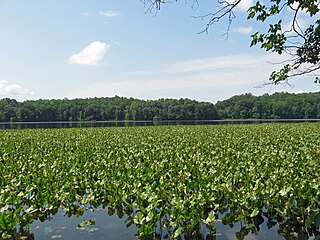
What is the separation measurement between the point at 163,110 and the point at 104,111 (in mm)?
16996

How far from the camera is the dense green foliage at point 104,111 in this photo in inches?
3477

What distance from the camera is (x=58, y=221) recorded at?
6047 millimetres

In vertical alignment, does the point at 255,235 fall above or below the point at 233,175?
below

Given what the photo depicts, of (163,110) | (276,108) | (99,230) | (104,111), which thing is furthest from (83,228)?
(276,108)

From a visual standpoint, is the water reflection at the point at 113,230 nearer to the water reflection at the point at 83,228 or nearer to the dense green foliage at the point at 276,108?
the water reflection at the point at 83,228

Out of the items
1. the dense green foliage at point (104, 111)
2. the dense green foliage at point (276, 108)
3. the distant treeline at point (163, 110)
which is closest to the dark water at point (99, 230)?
the distant treeline at point (163, 110)

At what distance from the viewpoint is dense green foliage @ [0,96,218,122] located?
8831cm

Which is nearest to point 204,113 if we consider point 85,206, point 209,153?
point 209,153

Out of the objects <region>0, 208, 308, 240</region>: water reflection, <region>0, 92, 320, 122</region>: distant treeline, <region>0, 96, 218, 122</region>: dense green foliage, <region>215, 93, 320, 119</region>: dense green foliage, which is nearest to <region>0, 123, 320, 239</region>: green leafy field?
<region>0, 208, 308, 240</region>: water reflection

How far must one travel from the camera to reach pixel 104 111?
94000 millimetres

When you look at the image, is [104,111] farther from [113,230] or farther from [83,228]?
[113,230]

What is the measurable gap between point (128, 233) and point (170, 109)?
283ft

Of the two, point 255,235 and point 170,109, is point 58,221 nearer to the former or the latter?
point 255,235

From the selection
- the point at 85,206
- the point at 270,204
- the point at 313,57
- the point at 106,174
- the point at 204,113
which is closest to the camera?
the point at 313,57
